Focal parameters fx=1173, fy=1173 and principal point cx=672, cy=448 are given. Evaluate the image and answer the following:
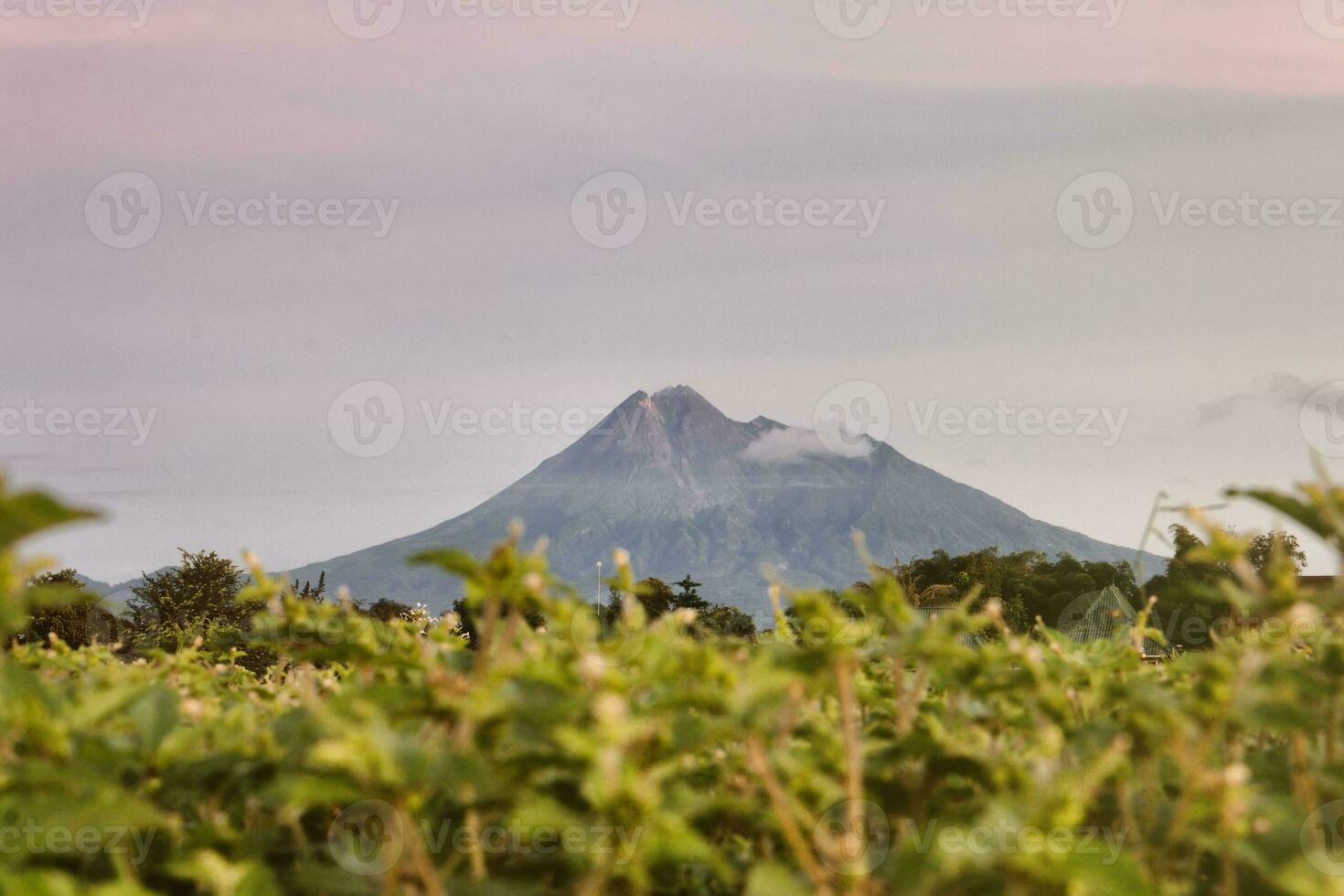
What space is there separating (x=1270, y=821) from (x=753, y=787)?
93cm

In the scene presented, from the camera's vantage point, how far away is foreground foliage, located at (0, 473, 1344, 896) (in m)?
1.73

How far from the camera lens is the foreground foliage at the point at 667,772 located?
5.69ft

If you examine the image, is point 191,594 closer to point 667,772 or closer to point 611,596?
point 611,596

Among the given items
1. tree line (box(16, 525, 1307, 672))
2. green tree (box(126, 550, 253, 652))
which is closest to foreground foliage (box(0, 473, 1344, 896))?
tree line (box(16, 525, 1307, 672))

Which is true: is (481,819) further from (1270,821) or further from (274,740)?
(1270,821)

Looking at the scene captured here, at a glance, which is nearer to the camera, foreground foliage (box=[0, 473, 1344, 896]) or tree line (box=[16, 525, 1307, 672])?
foreground foliage (box=[0, 473, 1344, 896])

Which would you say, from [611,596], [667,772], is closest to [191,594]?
[611,596]

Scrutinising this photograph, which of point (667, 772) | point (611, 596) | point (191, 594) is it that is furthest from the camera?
point (191, 594)

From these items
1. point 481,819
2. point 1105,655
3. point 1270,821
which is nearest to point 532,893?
point 481,819

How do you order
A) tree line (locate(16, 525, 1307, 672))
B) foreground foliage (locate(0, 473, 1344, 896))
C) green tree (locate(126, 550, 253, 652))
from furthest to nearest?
green tree (locate(126, 550, 253, 652)) < tree line (locate(16, 525, 1307, 672)) < foreground foliage (locate(0, 473, 1344, 896))

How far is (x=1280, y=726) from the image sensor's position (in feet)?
6.56

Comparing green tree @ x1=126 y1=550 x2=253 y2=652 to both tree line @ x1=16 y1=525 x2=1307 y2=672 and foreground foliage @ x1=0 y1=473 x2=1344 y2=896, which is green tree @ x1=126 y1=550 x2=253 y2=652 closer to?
tree line @ x1=16 y1=525 x2=1307 y2=672

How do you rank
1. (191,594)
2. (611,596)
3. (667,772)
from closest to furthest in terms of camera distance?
(667,772), (611,596), (191,594)

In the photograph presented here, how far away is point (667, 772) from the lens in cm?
189
